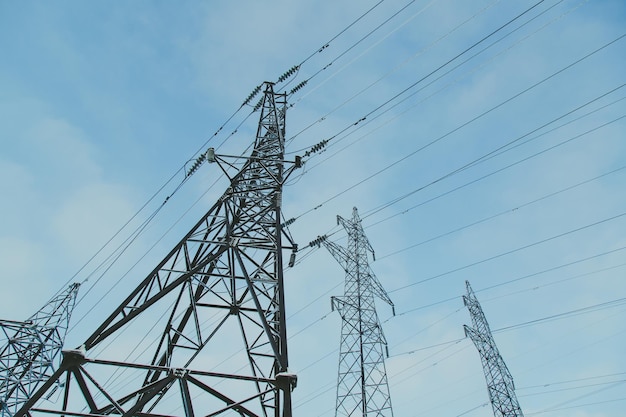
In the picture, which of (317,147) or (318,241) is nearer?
(317,147)

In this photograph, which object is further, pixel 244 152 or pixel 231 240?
pixel 244 152

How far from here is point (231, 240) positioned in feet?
32.2

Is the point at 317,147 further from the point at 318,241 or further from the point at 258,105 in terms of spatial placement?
the point at 318,241

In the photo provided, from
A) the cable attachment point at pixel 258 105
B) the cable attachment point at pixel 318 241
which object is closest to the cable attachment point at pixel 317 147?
the cable attachment point at pixel 258 105

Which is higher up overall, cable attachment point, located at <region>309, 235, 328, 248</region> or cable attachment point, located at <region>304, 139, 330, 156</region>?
cable attachment point, located at <region>309, 235, 328, 248</region>

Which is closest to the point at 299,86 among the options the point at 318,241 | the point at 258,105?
the point at 258,105

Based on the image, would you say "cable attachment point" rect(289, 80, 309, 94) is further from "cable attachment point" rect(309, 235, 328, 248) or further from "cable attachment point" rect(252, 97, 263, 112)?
"cable attachment point" rect(309, 235, 328, 248)

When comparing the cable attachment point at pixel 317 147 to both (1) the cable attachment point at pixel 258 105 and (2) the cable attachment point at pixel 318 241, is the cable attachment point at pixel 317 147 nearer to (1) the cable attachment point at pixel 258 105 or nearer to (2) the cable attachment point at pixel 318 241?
(1) the cable attachment point at pixel 258 105

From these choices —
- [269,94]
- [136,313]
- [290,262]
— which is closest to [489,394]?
Result: [290,262]

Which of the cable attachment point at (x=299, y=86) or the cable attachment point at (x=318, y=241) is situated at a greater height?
the cable attachment point at (x=299, y=86)

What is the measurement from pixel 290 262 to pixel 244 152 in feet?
10.4

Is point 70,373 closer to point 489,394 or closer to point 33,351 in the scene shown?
point 33,351

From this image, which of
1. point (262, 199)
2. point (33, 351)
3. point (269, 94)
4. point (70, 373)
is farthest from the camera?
point (33, 351)

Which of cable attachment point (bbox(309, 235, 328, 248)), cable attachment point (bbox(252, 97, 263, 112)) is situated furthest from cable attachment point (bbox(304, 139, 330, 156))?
cable attachment point (bbox(309, 235, 328, 248))
